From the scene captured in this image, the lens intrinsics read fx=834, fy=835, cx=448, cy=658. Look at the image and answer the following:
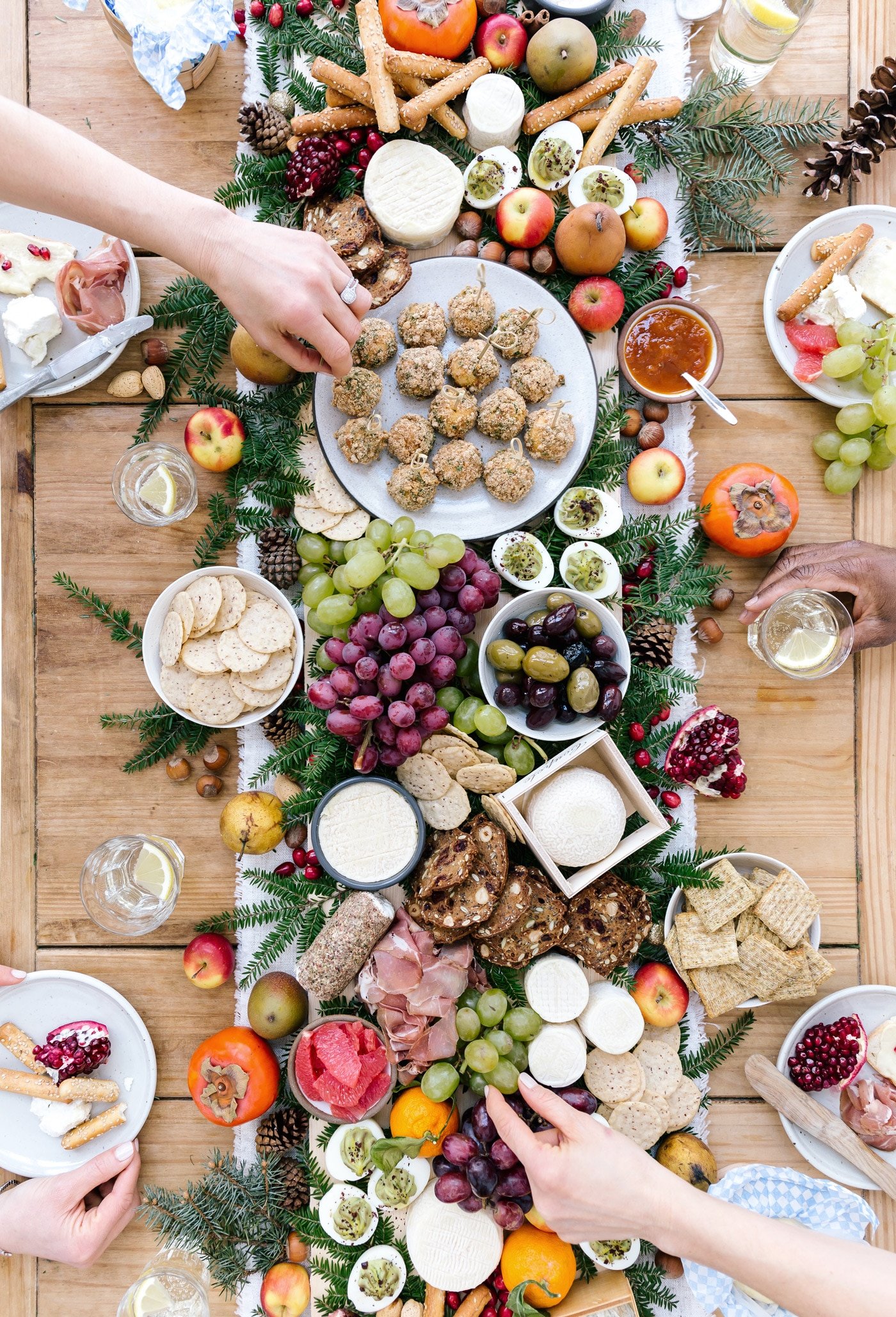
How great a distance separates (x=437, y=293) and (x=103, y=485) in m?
0.83

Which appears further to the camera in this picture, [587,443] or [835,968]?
[835,968]

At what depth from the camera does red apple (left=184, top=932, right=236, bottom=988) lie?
174 centimetres

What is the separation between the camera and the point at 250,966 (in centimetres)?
173

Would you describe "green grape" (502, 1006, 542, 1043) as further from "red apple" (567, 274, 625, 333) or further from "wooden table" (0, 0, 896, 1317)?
"red apple" (567, 274, 625, 333)

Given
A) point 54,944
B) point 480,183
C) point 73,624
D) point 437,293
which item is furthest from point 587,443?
point 54,944

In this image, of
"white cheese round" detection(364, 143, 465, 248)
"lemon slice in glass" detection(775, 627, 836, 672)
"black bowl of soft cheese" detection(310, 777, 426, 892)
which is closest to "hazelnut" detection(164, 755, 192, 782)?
"black bowl of soft cheese" detection(310, 777, 426, 892)

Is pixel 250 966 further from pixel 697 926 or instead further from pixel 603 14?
pixel 603 14

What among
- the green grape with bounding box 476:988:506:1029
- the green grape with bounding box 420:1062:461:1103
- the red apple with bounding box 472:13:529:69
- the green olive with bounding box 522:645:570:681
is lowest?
the green grape with bounding box 420:1062:461:1103

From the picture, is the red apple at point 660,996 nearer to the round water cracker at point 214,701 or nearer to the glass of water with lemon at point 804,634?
the glass of water with lemon at point 804,634

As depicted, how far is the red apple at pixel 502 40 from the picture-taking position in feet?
5.47

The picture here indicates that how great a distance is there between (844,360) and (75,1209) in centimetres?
237

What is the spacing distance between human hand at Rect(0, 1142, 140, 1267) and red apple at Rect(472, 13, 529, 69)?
2.36 metres

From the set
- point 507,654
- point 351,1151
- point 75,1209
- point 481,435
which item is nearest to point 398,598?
point 507,654

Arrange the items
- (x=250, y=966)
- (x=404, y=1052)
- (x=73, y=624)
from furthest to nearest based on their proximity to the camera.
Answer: (x=73, y=624) → (x=250, y=966) → (x=404, y=1052)
